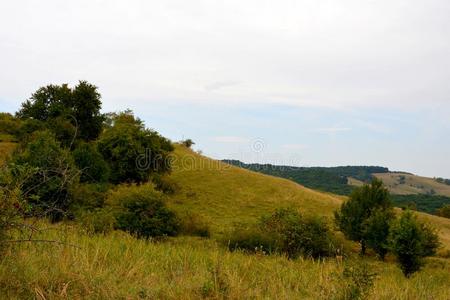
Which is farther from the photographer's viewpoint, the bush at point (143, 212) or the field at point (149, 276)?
the bush at point (143, 212)

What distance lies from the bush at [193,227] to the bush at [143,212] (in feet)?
8.29

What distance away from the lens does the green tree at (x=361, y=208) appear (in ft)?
135

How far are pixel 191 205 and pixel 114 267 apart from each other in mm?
45935

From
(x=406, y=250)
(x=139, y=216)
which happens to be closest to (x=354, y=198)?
(x=406, y=250)

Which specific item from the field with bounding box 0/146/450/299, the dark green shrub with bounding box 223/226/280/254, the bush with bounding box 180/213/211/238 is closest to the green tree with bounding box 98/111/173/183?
the bush with bounding box 180/213/211/238

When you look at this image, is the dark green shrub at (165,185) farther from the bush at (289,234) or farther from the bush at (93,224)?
the bush at (93,224)

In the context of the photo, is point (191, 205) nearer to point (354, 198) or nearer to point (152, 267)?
point (354, 198)

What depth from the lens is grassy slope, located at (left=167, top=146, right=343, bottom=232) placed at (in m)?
50.3

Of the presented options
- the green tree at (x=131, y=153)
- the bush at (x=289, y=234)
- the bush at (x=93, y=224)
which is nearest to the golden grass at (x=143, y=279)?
the bush at (x=93, y=224)

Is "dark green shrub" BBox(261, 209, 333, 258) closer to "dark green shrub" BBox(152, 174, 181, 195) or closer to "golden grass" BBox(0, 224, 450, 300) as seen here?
"dark green shrub" BBox(152, 174, 181, 195)

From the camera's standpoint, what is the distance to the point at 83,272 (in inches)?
207

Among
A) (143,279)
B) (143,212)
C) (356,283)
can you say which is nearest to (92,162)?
(143,212)

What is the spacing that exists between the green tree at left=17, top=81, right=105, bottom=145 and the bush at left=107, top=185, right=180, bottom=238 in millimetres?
19676

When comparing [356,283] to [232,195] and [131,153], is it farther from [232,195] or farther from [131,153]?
[232,195]
